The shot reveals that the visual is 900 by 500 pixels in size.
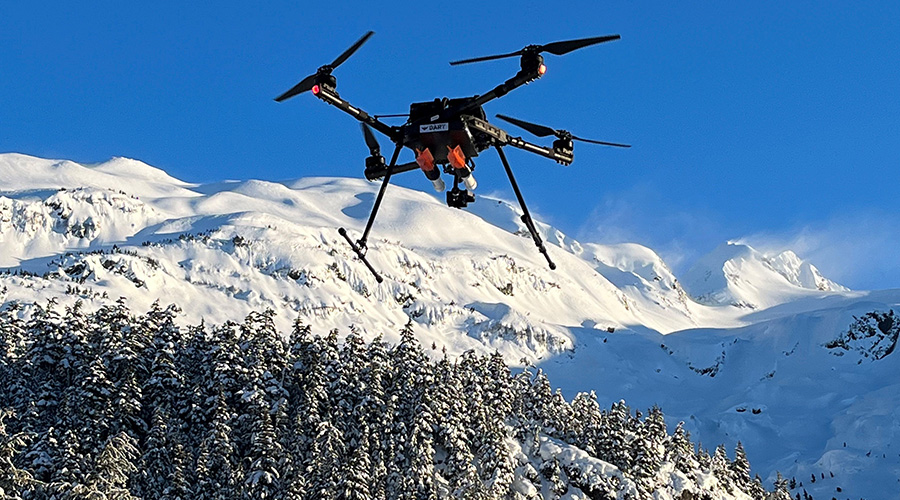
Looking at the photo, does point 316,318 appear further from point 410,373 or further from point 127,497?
point 127,497

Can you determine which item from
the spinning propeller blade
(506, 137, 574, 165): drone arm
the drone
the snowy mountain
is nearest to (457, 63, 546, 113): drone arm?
the drone

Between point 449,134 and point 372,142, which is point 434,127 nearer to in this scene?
point 449,134

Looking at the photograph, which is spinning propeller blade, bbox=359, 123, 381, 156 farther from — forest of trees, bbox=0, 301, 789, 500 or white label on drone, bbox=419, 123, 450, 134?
forest of trees, bbox=0, 301, 789, 500

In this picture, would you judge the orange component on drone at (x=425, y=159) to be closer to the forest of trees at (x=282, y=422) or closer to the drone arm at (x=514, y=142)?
the drone arm at (x=514, y=142)

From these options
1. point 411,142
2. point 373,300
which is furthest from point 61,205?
point 411,142

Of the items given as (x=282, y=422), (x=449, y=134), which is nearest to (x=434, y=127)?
(x=449, y=134)

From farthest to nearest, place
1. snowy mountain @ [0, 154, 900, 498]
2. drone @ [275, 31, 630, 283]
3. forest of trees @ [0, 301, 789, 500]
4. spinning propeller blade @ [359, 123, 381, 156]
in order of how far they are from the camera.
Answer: snowy mountain @ [0, 154, 900, 498] < forest of trees @ [0, 301, 789, 500] < spinning propeller blade @ [359, 123, 381, 156] < drone @ [275, 31, 630, 283]
